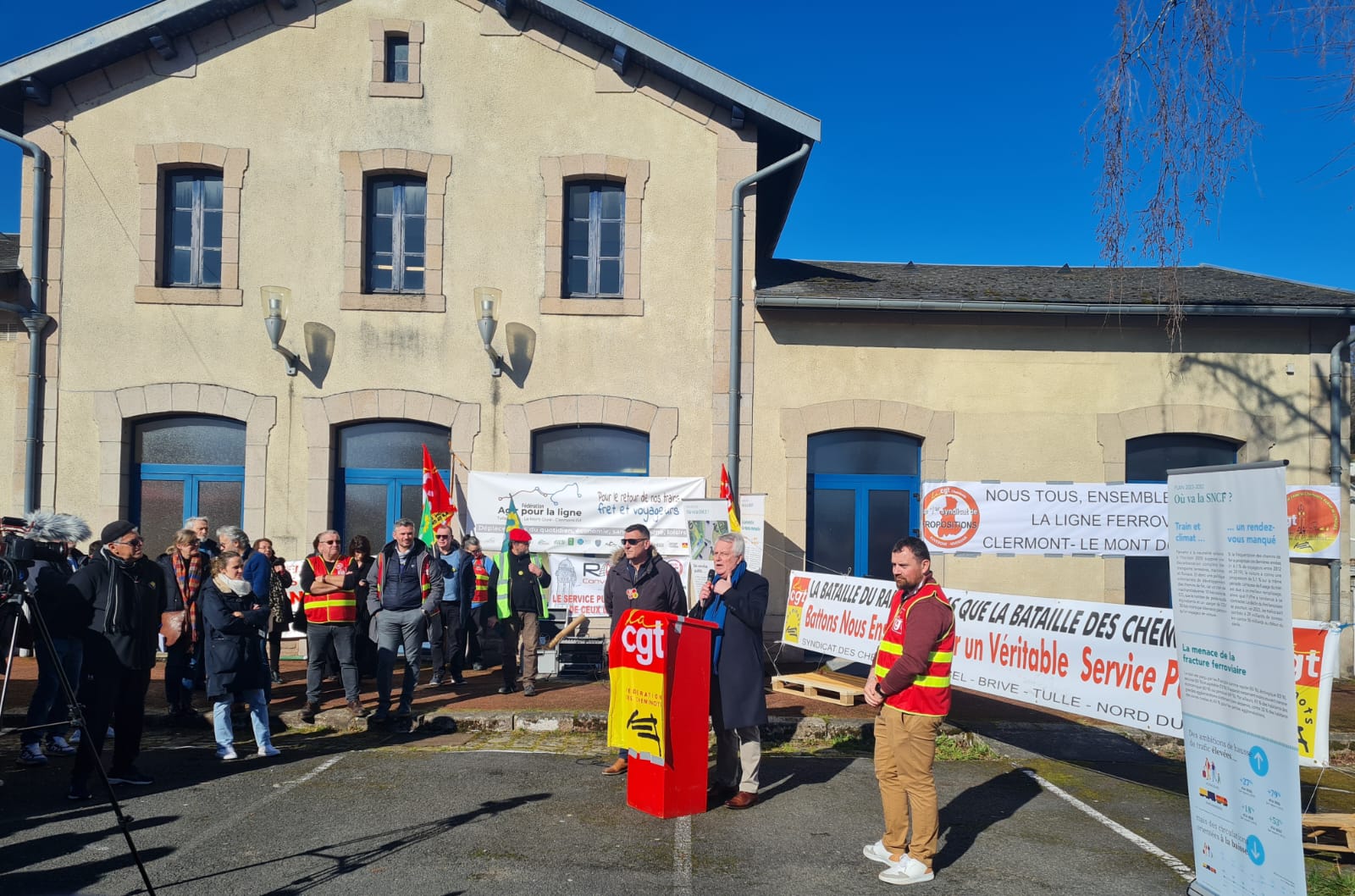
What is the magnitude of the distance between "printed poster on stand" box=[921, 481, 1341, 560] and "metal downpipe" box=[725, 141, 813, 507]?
2335 millimetres

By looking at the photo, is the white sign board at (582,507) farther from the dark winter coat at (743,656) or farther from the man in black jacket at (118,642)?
the dark winter coat at (743,656)

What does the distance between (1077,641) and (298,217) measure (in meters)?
10.2

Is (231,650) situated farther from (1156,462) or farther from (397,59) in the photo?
(1156,462)

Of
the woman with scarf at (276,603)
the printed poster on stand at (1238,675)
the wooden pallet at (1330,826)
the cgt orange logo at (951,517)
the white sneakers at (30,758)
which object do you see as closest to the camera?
the printed poster on stand at (1238,675)

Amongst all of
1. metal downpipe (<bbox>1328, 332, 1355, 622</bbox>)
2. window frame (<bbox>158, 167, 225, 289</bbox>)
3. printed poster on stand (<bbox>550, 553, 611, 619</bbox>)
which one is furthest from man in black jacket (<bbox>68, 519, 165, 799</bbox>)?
metal downpipe (<bbox>1328, 332, 1355, 622</bbox>)

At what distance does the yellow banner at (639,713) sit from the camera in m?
6.81

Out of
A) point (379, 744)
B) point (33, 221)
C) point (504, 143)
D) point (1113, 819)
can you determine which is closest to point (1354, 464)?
point (1113, 819)

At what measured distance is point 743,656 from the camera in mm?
7297

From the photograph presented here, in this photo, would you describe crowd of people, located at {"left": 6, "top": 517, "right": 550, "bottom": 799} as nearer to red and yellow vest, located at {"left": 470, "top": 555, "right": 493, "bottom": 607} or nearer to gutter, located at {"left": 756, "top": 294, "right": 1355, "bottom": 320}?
red and yellow vest, located at {"left": 470, "top": 555, "right": 493, "bottom": 607}

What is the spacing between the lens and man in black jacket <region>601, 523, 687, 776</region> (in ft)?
26.7

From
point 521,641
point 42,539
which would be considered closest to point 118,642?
point 42,539

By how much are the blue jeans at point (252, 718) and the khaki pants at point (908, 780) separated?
488 centimetres

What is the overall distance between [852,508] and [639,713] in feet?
24.2

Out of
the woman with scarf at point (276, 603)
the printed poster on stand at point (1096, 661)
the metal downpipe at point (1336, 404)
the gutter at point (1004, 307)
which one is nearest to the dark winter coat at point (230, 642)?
the woman with scarf at point (276, 603)
